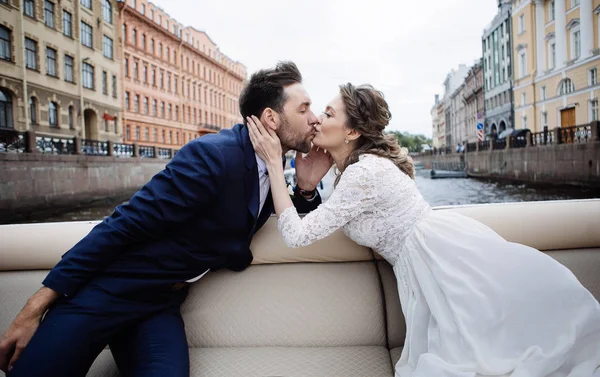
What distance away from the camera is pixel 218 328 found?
5.02ft

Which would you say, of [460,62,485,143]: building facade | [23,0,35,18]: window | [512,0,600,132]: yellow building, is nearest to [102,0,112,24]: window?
[23,0,35,18]: window

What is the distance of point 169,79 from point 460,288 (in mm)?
24181

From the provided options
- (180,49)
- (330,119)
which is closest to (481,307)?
(330,119)

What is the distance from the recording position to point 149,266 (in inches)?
50.6

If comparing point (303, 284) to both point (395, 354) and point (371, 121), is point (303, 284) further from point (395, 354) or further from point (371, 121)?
point (371, 121)

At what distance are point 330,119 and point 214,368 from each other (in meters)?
0.92

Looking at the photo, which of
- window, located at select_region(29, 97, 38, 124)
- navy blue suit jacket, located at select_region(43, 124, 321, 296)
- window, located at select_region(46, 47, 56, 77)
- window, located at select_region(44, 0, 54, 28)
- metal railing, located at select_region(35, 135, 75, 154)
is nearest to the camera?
navy blue suit jacket, located at select_region(43, 124, 321, 296)

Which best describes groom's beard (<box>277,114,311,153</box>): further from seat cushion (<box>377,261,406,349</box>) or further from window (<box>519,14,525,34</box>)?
window (<box>519,14,525,34</box>)

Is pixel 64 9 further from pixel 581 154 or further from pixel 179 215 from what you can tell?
pixel 581 154

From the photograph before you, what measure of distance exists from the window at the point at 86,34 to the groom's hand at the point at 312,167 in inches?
446

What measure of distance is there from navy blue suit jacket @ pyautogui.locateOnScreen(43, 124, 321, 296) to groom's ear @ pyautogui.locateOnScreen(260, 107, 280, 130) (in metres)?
0.12

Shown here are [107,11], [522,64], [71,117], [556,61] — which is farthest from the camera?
[71,117]

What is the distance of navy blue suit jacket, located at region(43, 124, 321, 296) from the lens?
47.4 inches

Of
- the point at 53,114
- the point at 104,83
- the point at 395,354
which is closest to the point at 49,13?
the point at 53,114
